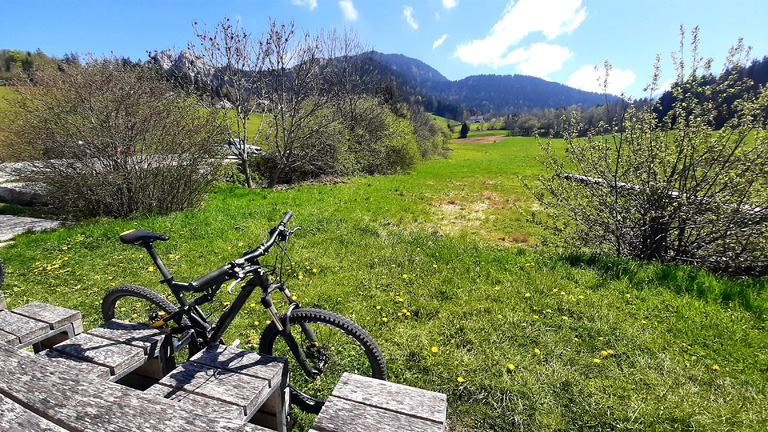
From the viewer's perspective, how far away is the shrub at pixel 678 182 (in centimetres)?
456

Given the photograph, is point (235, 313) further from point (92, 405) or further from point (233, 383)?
point (92, 405)

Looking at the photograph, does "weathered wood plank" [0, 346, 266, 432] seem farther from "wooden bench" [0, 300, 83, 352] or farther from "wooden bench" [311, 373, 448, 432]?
"wooden bench" [0, 300, 83, 352]

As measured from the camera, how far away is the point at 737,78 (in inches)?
186

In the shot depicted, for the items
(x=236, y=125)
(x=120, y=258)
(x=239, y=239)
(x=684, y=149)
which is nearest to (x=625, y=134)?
(x=684, y=149)

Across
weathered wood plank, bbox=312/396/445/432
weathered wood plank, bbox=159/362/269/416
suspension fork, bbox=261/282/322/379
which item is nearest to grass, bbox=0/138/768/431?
suspension fork, bbox=261/282/322/379

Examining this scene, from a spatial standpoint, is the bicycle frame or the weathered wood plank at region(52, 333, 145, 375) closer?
the weathered wood plank at region(52, 333, 145, 375)

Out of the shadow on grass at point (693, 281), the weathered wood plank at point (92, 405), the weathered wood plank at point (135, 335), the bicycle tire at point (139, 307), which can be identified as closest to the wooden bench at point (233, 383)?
the weathered wood plank at point (92, 405)

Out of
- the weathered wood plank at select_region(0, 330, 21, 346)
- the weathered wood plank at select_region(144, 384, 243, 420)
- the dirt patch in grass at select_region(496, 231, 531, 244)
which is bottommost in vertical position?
the dirt patch in grass at select_region(496, 231, 531, 244)

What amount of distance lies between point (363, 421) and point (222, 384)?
2.53 ft

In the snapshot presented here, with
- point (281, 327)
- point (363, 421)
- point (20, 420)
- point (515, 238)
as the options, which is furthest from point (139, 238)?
point (515, 238)

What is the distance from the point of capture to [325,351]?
9.07ft

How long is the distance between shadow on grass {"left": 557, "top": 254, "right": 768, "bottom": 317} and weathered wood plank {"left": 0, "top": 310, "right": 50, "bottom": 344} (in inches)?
240

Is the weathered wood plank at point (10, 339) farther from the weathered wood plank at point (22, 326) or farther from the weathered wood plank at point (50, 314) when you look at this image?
the weathered wood plank at point (50, 314)

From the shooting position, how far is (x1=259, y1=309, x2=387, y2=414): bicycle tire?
7.89 ft
